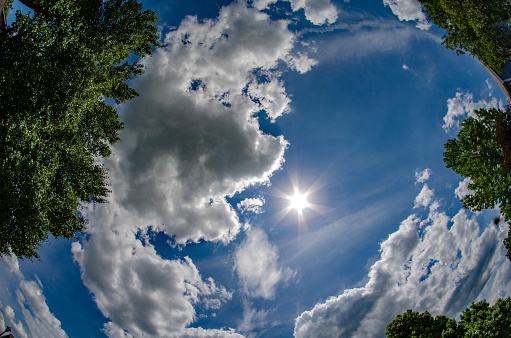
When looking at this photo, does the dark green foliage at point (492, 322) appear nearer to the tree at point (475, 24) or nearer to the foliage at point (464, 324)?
the foliage at point (464, 324)

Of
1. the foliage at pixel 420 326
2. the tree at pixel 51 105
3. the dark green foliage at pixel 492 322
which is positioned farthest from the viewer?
the foliage at pixel 420 326

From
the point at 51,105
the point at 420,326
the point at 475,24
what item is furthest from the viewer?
the point at 420,326

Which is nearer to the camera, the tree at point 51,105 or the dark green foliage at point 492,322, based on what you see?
the tree at point 51,105

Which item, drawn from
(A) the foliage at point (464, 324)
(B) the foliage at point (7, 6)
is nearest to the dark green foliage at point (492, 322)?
(A) the foliage at point (464, 324)

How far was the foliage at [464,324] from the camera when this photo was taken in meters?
15.9

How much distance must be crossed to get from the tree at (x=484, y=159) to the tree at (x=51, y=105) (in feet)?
76.1

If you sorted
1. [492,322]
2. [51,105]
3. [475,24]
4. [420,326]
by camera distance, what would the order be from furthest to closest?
[420,326] < [492,322] < [475,24] < [51,105]

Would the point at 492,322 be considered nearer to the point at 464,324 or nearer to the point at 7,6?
the point at 464,324

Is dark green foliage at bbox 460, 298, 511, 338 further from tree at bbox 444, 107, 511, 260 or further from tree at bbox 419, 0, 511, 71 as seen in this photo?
tree at bbox 419, 0, 511, 71

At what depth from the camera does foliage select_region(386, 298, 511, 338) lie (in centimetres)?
1594

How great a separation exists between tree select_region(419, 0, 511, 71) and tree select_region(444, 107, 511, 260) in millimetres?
3906

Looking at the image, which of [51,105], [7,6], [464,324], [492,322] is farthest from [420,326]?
[7,6]

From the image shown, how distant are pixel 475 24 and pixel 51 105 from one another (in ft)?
79.1

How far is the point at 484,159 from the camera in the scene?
11.9 m
